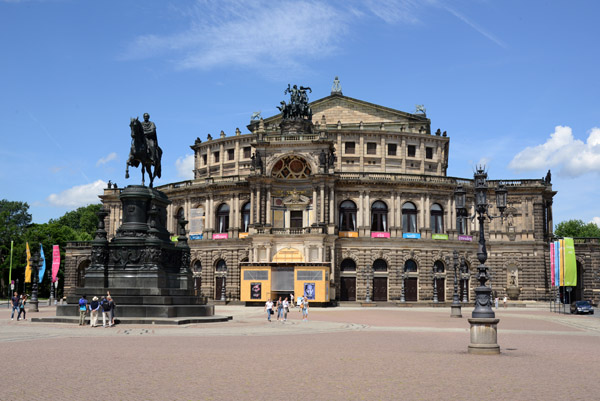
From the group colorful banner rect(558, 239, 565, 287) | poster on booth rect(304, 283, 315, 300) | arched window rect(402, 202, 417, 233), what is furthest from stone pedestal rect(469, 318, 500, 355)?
arched window rect(402, 202, 417, 233)

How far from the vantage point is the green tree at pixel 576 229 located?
125812 millimetres

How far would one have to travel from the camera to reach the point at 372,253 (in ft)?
241

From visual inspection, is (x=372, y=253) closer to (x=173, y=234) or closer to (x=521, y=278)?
(x=521, y=278)

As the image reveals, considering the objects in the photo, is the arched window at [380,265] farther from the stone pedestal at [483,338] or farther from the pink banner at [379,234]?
the stone pedestal at [483,338]

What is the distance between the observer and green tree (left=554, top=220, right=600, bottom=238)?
126 metres

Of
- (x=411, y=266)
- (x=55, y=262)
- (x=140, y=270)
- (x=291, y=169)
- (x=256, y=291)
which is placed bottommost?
(x=256, y=291)

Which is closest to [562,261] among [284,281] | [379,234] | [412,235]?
[412,235]

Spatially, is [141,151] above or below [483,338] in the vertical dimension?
above

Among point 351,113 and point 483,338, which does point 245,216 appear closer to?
A: point 351,113

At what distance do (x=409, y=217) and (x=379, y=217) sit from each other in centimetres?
369

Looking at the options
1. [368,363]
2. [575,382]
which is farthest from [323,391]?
[575,382]

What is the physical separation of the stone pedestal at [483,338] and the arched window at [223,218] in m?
61.1

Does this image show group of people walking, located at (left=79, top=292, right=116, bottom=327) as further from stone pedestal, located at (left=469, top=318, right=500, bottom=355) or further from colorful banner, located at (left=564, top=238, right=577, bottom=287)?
colorful banner, located at (left=564, top=238, right=577, bottom=287)

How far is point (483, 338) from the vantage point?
19.6 metres
